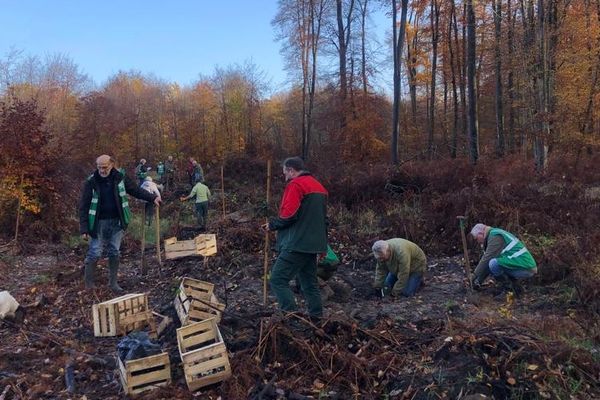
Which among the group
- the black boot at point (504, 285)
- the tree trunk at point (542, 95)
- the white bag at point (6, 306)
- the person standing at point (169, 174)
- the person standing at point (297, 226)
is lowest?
the black boot at point (504, 285)

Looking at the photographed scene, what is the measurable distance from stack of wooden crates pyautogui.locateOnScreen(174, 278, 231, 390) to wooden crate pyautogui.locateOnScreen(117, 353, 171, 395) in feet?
0.54

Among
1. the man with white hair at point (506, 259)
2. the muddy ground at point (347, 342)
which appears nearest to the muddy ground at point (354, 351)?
the muddy ground at point (347, 342)

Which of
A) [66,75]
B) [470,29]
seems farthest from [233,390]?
[66,75]

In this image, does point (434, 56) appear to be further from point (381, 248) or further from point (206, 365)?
point (206, 365)

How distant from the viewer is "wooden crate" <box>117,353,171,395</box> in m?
3.83

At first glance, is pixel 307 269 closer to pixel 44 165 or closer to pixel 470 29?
pixel 44 165

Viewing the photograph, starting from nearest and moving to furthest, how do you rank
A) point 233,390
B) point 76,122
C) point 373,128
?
1. point 233,390
2. point 373,128
3. point 76,122

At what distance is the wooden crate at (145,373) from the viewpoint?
3.83 m

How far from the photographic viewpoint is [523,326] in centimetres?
433

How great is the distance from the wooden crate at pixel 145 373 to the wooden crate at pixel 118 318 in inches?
53.1

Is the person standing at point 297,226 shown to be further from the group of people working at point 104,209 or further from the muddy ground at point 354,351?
the group of people working at point 104,209

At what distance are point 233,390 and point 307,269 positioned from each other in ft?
5.77

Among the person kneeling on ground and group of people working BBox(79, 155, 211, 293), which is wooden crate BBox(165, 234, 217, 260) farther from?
the person kneeling on ground

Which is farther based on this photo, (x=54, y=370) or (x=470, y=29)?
(x=470, y=29)
